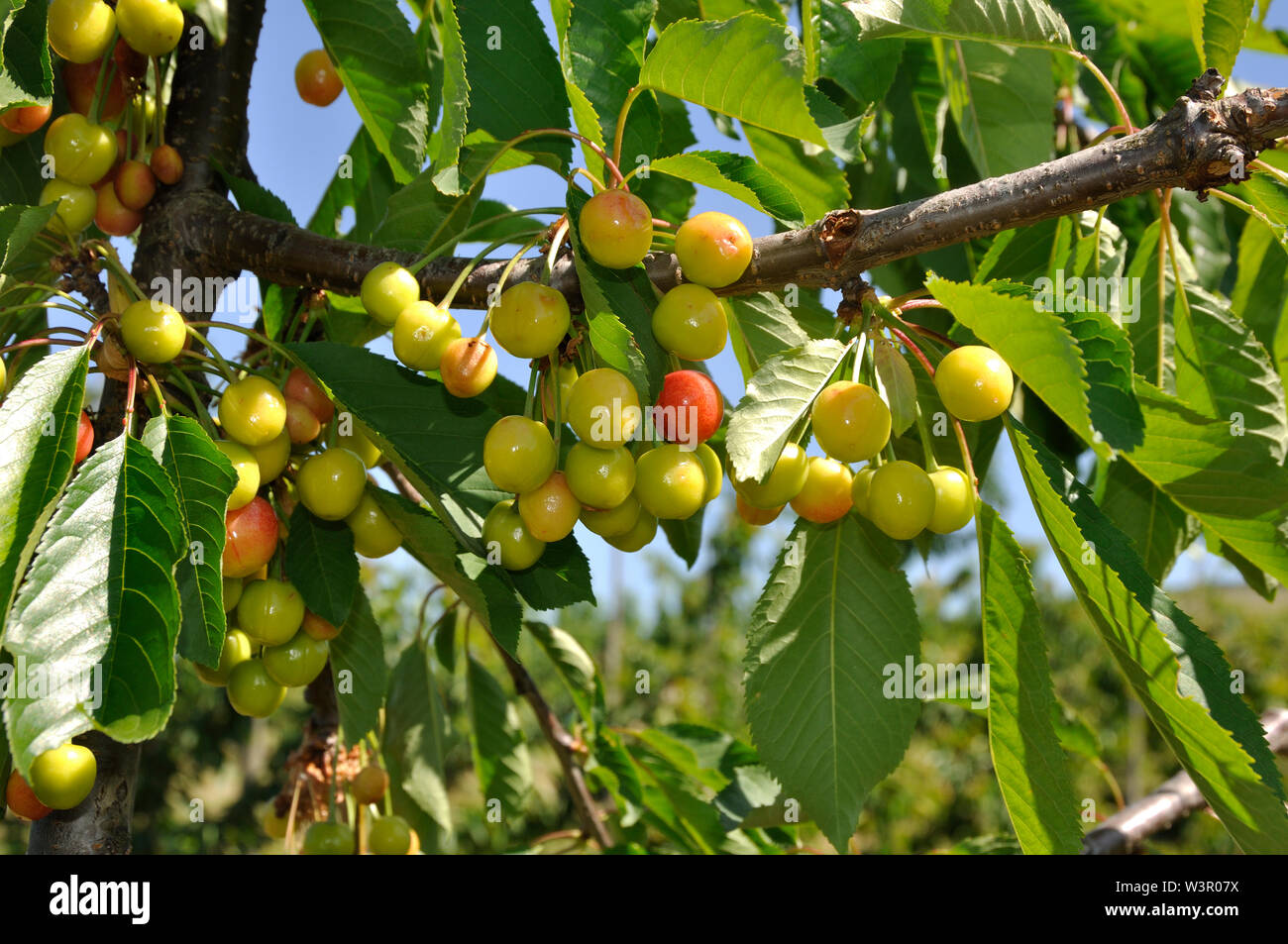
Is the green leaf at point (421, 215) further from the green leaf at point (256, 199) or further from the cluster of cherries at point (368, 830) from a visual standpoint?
the cluster of cherries at point (368, 830)

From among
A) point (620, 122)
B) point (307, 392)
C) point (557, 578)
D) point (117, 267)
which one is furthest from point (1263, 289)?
point (117, 267)

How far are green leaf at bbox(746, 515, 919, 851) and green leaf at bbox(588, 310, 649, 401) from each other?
346 mm

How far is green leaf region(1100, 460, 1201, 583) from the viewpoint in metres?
1.46

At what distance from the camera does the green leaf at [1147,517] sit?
146cm

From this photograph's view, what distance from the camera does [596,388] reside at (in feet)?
3.13

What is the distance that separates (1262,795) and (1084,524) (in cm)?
29

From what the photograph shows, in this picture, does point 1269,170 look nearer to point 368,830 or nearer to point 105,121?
point 105,121

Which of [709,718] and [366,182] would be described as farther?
[709,718]

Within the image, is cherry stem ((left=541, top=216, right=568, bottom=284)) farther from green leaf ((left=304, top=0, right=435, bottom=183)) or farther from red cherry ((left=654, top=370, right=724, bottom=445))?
green leaf ((left=304, top=0, right=435, bottom=183))

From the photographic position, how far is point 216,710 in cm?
742

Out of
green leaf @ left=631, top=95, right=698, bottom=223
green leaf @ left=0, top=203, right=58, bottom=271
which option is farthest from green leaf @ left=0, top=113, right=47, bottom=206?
green leaf @ left=631, top=95, right=698, bottom=223

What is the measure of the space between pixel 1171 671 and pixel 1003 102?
2.94ft
